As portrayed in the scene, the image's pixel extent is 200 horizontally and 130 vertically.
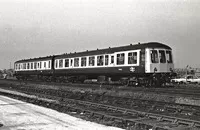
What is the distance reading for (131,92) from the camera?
61.2ft

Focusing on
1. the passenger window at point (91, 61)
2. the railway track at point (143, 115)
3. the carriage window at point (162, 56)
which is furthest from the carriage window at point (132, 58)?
the railway track at point (143, 115)

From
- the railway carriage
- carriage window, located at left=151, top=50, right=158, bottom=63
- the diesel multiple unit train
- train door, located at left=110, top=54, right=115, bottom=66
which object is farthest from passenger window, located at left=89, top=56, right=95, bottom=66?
the railway carriage

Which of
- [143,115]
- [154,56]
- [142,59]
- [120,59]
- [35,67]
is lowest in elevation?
[143,115]

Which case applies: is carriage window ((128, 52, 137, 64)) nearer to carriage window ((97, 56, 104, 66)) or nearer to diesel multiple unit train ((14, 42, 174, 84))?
diesel multiple unit train ((14, 42, 174, 84))

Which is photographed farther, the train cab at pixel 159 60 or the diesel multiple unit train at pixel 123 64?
the diesel multiple unit train at pixel 123 64

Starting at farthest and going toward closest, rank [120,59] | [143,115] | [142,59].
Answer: [120,59] < [142,59] < [143,115]

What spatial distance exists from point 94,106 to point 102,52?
1252 cm

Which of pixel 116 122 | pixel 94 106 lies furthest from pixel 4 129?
pixel 94 106

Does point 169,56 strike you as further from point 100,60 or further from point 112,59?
point 100,60

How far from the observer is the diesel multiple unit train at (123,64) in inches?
863

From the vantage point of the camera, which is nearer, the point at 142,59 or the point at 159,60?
the point at 142,59

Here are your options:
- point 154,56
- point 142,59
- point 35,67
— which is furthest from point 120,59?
point 35,67

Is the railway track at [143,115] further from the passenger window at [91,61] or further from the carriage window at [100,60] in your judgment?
the passenger window at [91,61]

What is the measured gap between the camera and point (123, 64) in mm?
23609
